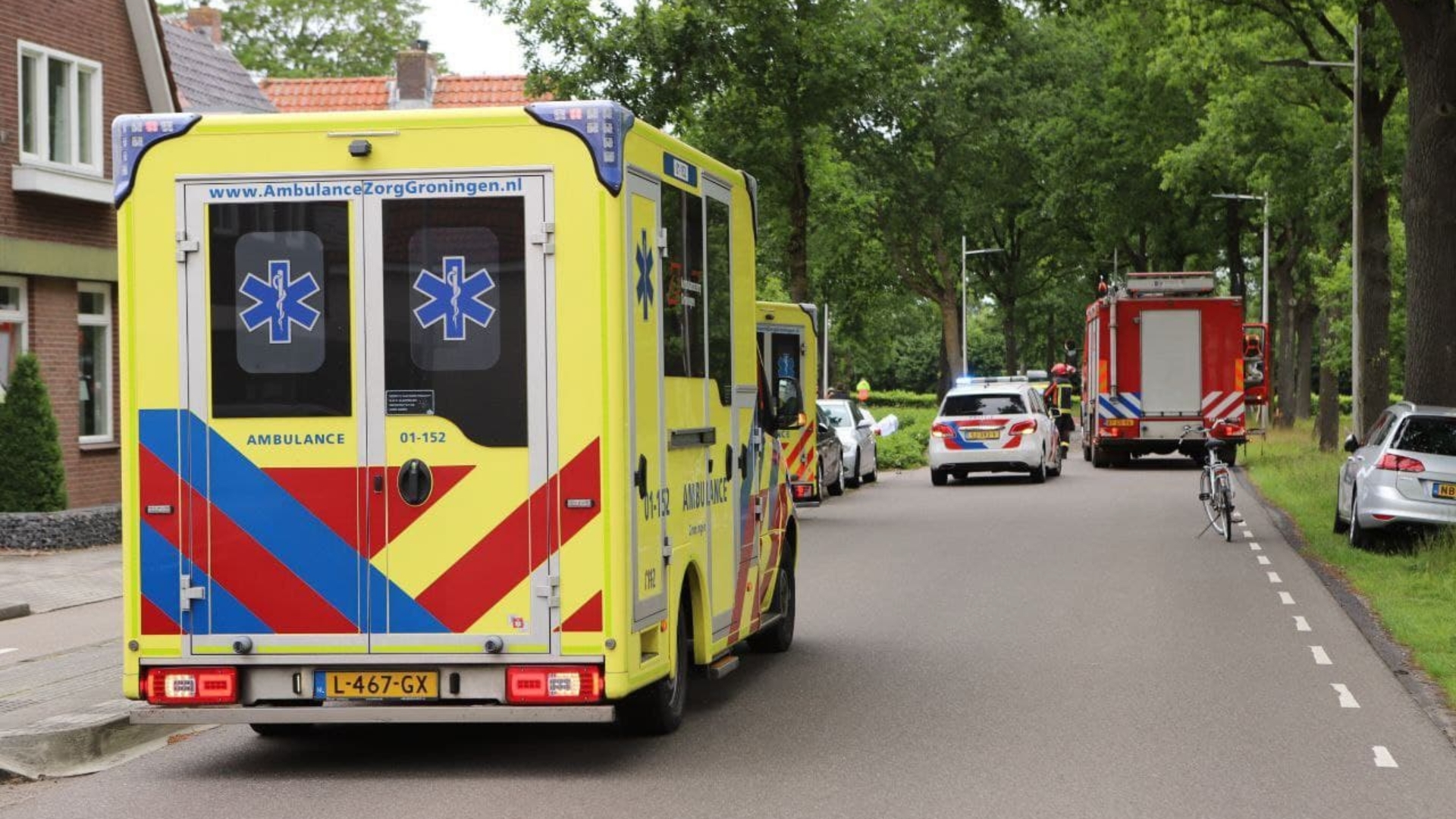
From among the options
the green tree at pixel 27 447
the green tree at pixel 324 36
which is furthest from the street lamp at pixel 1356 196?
the green tree at pixel 324 36

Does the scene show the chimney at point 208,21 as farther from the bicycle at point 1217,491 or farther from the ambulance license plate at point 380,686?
the ambulance license plate at point 380,686

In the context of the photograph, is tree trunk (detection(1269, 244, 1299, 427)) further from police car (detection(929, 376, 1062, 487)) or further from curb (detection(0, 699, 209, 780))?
curb (detection(0, 699, 209, 780))

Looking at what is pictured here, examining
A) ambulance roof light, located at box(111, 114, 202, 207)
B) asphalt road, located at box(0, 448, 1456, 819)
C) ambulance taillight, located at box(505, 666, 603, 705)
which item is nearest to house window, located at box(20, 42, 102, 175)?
asphalt road, located at box(0, 448, 1456, 819)

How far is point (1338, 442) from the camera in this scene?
42.5 m

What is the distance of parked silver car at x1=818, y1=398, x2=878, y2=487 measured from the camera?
32.3m

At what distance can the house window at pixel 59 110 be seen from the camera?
2362 cm

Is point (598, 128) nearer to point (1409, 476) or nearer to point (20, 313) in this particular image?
point (1409, 476)

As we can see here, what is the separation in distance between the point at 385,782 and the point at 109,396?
18321 millimetres

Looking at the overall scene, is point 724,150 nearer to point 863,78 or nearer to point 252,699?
point 863,78

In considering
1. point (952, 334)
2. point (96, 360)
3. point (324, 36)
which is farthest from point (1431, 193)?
point (324, 36)

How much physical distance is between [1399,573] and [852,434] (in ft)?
52.7

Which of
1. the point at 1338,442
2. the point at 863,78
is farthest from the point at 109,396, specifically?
the point at 1338,442

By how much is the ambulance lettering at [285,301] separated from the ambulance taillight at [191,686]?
57.1 inches

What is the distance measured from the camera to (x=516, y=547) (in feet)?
27.9
